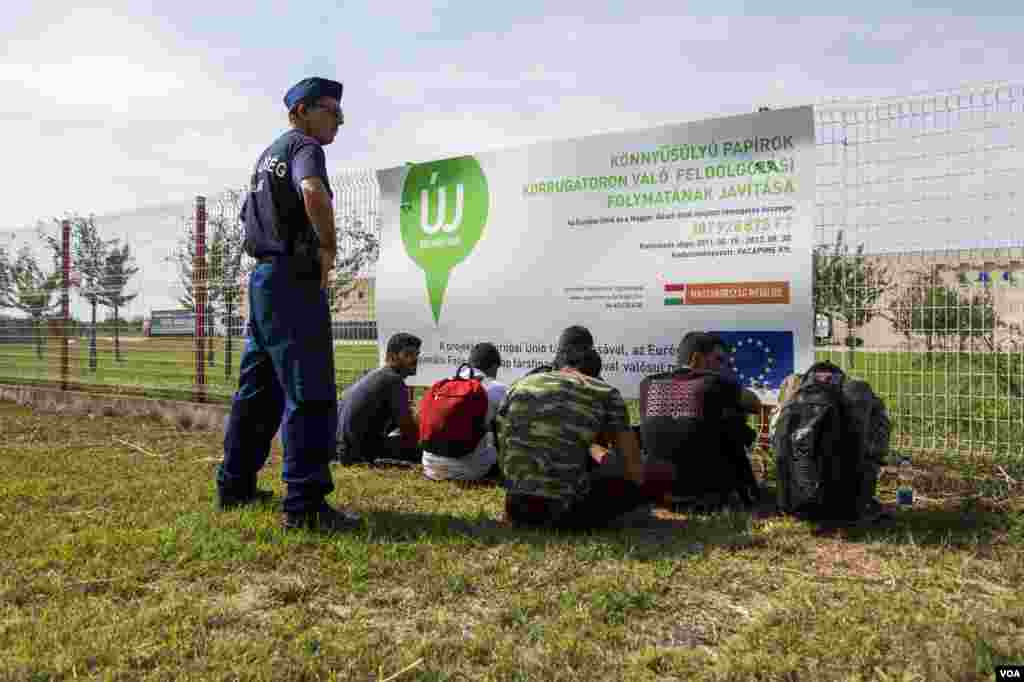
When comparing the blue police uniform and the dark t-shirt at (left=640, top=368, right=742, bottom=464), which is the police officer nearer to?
the blue police uniform

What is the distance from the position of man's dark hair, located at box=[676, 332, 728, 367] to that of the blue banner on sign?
1.61ft

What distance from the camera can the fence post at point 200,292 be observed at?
823 cm

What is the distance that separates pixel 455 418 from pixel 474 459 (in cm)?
34

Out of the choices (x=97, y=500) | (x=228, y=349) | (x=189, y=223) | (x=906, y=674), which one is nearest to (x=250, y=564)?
(x=97, y=500)

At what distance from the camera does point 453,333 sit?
21.9 feet

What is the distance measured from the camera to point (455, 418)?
512 cm

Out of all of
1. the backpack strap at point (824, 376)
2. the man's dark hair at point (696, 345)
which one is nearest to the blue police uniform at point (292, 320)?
the man's dark hair at point (696, 345)

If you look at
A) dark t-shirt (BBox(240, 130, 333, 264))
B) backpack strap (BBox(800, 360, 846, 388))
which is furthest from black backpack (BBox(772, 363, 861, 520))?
dark t-shirt (BBox(240, 130, 333, 264))

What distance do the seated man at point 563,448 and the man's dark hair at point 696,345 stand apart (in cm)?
106

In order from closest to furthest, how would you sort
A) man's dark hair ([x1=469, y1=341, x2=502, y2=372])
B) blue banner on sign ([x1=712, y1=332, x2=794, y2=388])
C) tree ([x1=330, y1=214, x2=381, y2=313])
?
blue banner on sign ([x1=712, y1=332, x2=794, y2=388]), man's dark hair ([x1=469, y1=341, x2=502, y2=372]), tree ([x1=330, y1=214, x2=381, y2=313])

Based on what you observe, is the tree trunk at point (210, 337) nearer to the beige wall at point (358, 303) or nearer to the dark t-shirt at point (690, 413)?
the beige wall at point (358, 303)

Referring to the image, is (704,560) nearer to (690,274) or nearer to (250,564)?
(250,564)

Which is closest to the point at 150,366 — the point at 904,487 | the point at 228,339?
the point at 228,339

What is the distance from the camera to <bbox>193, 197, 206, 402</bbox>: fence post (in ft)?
27.0
